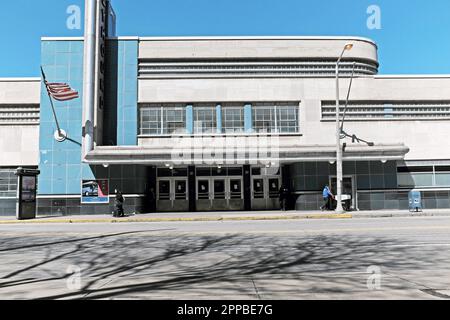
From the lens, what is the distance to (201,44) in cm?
2723

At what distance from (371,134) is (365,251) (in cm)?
1909

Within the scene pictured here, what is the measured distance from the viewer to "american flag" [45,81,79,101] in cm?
2502

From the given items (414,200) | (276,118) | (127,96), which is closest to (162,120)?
(127,96)

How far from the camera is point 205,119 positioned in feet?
89.0

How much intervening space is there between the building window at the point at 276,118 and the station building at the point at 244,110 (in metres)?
0.07

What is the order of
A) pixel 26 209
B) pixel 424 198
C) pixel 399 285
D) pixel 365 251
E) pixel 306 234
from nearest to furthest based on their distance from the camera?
pixel 399 285 < pixel 365 251 < pixel 306 234 < pixel 26 209 < pixel 424 198

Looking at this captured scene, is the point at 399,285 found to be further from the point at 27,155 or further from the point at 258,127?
the point at 27,155

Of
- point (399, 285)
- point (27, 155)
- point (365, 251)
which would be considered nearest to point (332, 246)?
point (365, 251)

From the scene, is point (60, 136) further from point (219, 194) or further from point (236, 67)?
point (236, 67)

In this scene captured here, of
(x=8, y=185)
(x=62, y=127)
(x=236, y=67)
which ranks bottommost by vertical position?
(x=8, y=185)

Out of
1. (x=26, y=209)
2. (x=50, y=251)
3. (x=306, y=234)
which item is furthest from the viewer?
(x=26, y=209)

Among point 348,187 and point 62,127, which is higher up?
point 62,127

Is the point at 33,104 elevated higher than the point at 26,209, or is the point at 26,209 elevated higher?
the point at 33,104

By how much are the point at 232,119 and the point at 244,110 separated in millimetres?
1021
